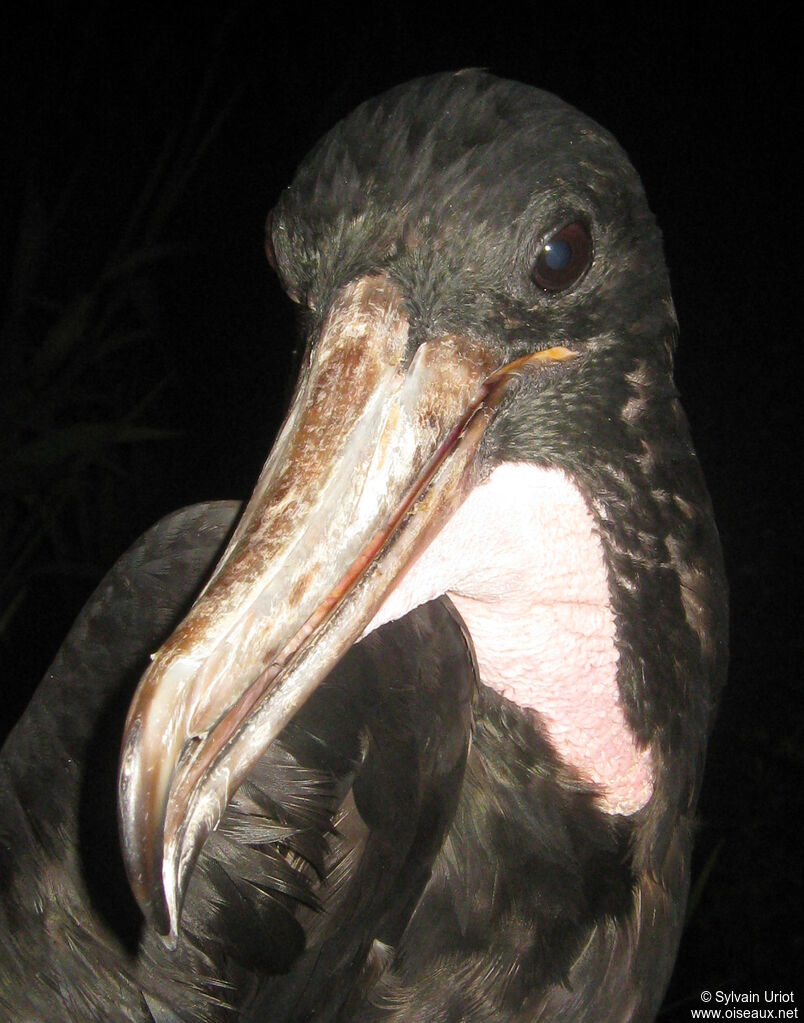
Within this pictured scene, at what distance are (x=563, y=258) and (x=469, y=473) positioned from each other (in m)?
0.23

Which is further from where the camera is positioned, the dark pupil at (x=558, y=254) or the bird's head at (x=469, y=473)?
the dark pupil at (x=558, y=254)

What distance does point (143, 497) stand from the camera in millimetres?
3385

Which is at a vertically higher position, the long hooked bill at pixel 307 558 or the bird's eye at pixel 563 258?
the bird's eye at pixel 563 258

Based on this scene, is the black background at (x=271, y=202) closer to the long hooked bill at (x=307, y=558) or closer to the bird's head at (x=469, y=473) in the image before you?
the bird's head at (x=469, y=473)

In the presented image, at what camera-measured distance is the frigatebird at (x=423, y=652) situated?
2.51ft

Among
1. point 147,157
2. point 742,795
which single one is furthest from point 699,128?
point 742,795

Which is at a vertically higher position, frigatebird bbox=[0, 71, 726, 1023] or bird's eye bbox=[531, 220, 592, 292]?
bird's eye bbox=[531, 220, 592, 292]

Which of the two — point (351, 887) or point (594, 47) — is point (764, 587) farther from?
point (351, 887)

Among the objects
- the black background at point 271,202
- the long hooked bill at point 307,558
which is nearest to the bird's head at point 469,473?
the long hooked bill at point 307,558

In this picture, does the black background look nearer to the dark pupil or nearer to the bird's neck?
the bird's neck

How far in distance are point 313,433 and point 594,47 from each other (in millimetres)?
3624

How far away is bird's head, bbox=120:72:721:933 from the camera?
706 millimetres

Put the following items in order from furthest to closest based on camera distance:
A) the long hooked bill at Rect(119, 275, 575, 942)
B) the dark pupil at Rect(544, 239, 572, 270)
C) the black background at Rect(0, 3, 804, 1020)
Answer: the black background at Rect(0, 3, 804, 1020), the dark pupil at Rect(544, 239, 572, 270), the long hooked bill at Rect(119, 275, 575, 942)

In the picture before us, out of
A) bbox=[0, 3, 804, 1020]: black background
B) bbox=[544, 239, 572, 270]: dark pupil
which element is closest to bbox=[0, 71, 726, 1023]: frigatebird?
bbox=[544, 239, 572, 270]: dark pupil
